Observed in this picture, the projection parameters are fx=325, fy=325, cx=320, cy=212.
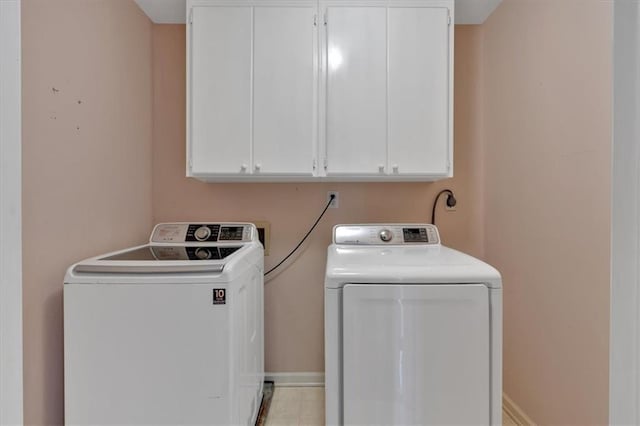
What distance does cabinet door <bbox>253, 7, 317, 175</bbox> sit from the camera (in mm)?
1755

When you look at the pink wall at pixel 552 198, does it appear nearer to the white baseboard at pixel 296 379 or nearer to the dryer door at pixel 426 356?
the dryer door at pixel 426 356

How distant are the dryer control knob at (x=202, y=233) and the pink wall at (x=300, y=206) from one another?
0.90ft

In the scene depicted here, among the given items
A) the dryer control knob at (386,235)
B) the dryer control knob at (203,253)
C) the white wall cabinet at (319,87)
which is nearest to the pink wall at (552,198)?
the white wall cabinet at (319,87)

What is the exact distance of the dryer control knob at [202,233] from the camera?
1879 millimetres

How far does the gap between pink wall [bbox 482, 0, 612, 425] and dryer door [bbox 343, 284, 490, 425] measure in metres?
0.50

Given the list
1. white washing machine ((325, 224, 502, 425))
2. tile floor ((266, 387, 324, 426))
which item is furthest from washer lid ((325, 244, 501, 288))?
tile floor ((266, 387, 324, 426))

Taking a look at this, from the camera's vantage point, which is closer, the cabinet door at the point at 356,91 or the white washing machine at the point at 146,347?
the white washing machine at the point at 146,347

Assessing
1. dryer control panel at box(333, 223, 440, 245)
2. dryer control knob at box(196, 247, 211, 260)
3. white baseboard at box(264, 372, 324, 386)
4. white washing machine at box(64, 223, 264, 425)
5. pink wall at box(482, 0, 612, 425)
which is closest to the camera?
white washing machine at box(64, 223, 264, 425)

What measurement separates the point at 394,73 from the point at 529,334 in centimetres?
156

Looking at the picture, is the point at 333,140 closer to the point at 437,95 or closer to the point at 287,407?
the point at 437,95

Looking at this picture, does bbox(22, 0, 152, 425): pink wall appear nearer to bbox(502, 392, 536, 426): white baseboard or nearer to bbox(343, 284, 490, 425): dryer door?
bbox(343, 284, 490, 425): dryer door

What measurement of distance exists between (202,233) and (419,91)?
146cm

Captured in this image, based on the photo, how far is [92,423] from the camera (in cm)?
117

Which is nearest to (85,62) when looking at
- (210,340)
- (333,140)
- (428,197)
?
(333,140)
